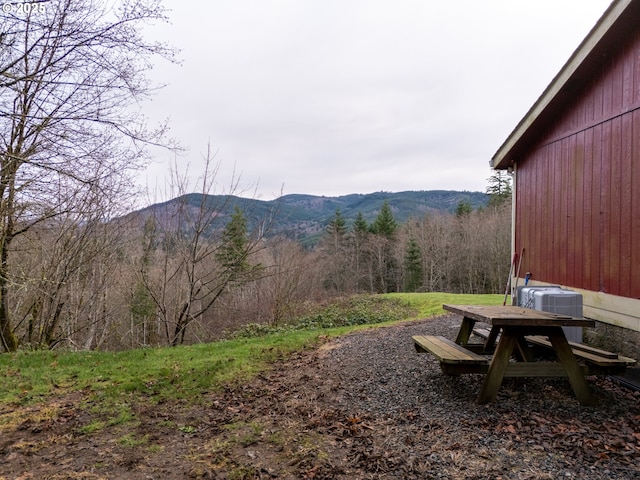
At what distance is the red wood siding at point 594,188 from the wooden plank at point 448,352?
1958 mm

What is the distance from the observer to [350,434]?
315 centimetres

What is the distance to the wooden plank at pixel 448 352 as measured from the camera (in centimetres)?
367

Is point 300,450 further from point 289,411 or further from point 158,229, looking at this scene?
point 158,229

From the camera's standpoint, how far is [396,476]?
249cm

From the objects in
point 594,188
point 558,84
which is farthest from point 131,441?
point 558,84

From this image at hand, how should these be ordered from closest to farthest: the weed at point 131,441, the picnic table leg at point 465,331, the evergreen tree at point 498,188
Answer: the weed at point 131,441, the picnic table leg at point 465,331, the evergreen tree at point 498,188

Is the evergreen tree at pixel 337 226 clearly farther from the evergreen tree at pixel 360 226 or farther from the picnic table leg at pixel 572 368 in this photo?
the picnic table leg at pixel 572 368

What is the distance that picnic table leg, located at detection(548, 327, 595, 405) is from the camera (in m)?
3.50

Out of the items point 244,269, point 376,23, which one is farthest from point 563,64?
point 244,269

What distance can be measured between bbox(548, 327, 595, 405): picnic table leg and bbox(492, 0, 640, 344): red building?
116cm

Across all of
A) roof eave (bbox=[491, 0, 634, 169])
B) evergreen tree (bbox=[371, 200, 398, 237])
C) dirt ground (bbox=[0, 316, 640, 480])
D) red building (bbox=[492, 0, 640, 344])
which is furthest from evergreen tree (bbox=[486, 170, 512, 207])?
dirt ground (bbox=[0, 316, 640, 480])

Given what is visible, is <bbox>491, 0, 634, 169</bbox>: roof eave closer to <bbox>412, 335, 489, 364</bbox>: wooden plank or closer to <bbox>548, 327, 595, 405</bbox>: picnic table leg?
<bbox>548, 327, 595, 405</bbox>: picnic table leg

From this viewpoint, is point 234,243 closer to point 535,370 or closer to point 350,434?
point 350,434

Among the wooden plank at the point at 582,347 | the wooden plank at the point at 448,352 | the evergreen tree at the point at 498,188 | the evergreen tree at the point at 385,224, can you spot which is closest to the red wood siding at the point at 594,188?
the wooden plank at the point at 582,347
